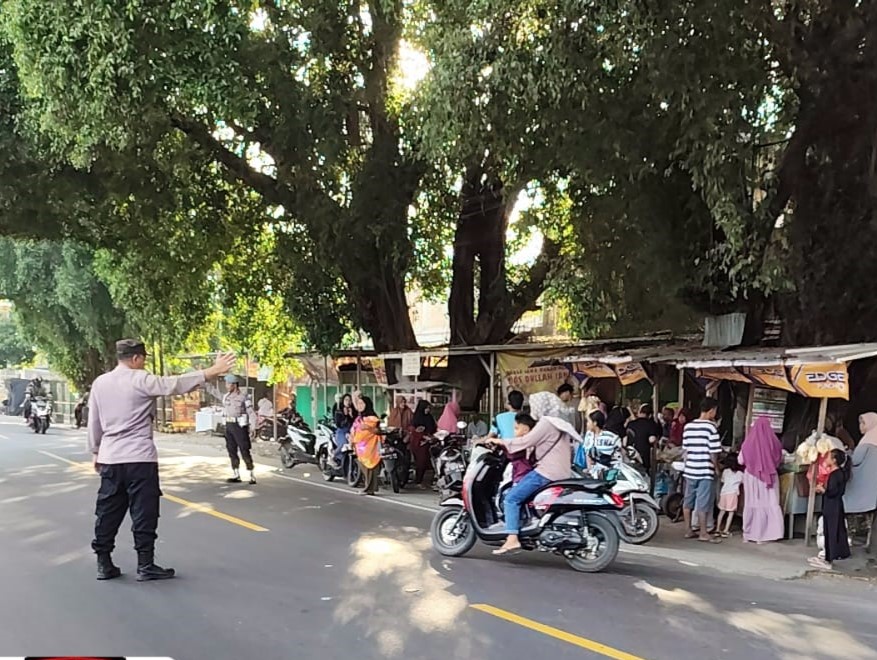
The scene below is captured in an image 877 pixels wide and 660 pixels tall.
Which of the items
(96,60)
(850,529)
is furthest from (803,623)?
(96,60)

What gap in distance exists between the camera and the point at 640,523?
372 inches

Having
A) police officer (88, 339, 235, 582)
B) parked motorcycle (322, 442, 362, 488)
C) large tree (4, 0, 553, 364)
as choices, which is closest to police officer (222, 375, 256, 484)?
parked motorcycle (322, 442, 362, 488)

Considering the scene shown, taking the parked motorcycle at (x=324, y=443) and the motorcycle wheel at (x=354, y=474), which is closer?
the motorcycle wheel at (x=354, y=474)

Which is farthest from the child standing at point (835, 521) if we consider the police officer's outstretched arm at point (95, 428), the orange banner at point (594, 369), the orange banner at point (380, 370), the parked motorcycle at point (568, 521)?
the orange banner at point (380, 370)

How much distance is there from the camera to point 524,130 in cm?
948

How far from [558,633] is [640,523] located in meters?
3.97

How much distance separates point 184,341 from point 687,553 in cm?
1534

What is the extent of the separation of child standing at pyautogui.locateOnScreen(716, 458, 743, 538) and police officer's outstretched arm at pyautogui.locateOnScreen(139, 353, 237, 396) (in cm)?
613

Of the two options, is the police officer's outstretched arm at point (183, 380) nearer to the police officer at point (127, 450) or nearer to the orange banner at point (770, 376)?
the police officer at point (127, 450)

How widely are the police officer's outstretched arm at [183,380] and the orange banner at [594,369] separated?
741 centimetres

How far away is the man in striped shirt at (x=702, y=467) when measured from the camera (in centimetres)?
970

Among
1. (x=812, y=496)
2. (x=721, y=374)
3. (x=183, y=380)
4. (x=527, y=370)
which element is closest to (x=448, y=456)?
(x=527, y=370)

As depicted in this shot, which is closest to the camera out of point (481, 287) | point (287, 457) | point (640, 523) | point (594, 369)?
point (640, 523)

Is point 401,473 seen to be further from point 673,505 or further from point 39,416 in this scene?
point 39,416
